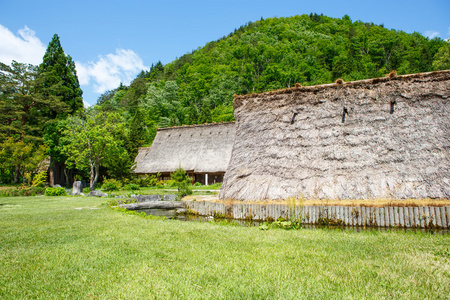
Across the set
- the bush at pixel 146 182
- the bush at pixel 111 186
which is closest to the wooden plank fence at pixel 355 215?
the bush at pixel 111 186

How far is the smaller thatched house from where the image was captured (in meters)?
28.6

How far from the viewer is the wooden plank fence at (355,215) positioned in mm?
7348

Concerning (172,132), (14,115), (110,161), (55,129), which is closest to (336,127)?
(110,161)

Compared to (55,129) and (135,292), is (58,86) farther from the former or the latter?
(135,292)

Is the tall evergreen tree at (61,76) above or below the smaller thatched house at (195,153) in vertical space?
above

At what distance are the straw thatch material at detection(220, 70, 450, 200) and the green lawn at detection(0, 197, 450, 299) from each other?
3.59m

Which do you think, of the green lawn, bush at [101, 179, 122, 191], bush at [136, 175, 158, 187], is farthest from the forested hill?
the green lawn

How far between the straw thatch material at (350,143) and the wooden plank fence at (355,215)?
4.73 feet

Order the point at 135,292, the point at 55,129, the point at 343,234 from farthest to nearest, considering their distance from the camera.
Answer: the point at 55,129, the point at 343,234, the point at 135,292

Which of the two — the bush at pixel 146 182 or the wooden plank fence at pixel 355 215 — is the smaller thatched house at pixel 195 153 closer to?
the bush at pixel 146 182

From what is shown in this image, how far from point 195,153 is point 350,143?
20931 mm

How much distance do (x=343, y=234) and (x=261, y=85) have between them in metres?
54.7

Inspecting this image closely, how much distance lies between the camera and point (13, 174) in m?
31.4

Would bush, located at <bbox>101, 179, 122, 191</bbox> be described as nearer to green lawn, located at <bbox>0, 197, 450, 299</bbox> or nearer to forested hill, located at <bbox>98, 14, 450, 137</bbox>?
green lawn, located at <bbox>0, 197, 450, 299</bbox>
